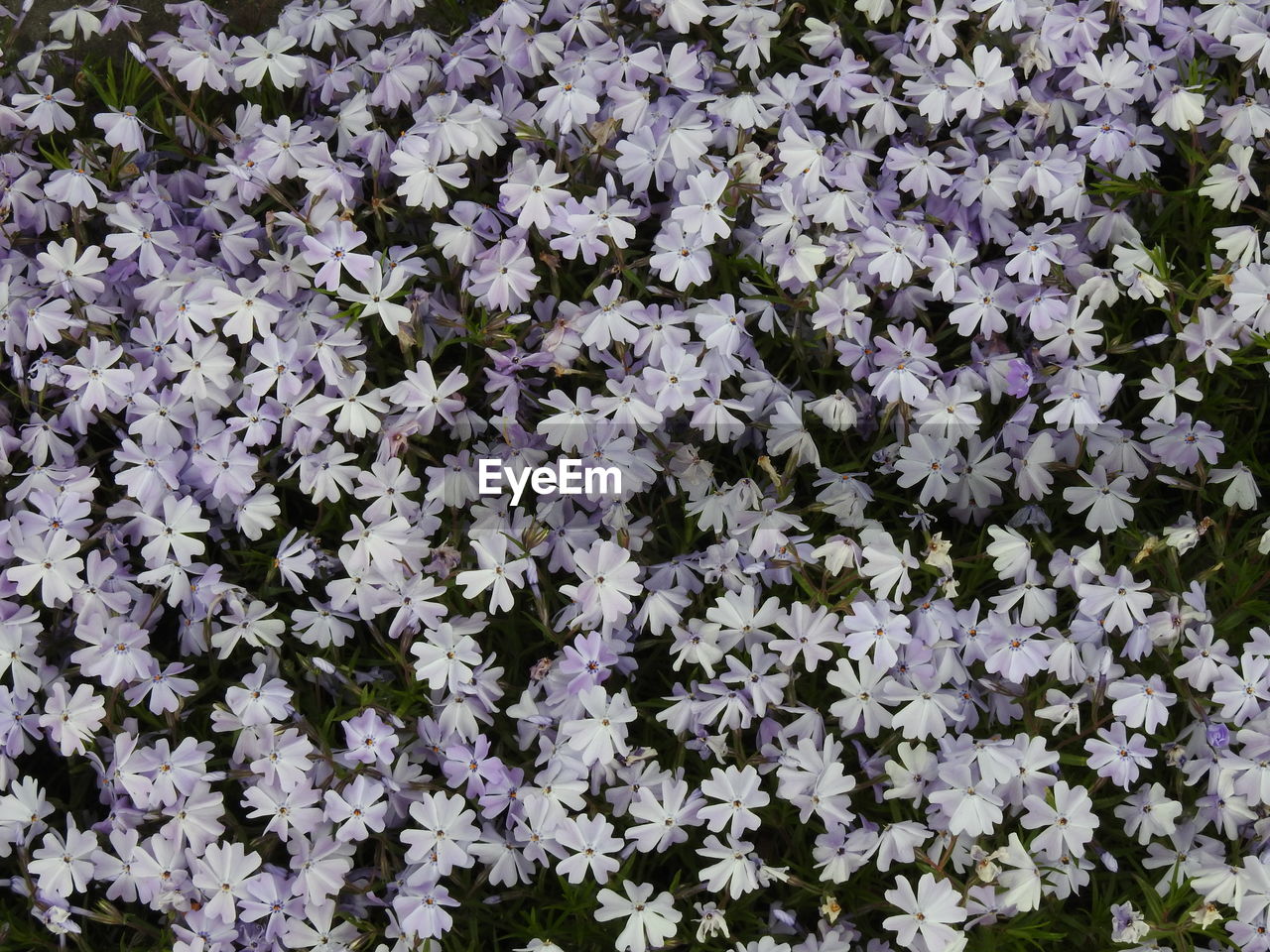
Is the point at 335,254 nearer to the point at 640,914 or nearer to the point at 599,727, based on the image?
the point at 599,727

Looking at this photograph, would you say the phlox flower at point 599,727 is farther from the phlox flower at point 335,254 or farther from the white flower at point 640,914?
the phlox flower at point 335,254

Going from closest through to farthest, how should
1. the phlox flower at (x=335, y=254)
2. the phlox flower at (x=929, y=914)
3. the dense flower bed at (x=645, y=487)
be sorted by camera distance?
the phlox flower at (x=929, y=914) → the dense flower bed at (x=645, y=487) → the phlox flower at (x=335, y=254)

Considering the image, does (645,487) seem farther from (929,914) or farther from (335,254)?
(929,914)

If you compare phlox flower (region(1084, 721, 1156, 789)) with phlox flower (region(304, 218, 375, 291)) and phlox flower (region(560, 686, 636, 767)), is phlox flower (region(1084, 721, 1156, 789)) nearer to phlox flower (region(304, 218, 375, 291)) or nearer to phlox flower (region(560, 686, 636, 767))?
phlox flower (region(560, 686, 636, 767))

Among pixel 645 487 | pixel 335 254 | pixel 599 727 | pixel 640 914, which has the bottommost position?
pixel 640 914

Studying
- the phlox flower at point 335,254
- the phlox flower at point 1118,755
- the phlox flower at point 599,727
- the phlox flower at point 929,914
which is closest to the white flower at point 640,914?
the phlox flower at point 599,727

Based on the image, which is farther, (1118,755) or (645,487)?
(645,487)

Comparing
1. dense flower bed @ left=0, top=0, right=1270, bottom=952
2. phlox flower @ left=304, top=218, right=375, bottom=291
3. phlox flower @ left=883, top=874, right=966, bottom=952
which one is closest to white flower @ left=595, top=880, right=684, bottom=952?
dense flower bed @ left=0, top=0, right=1270, bottom=952

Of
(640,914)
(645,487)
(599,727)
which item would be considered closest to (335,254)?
(645,487)

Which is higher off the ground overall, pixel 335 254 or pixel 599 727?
pixel 335 254
